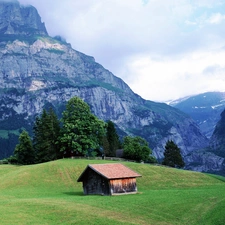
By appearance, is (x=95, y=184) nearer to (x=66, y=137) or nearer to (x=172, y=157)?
(x=66, y=137)

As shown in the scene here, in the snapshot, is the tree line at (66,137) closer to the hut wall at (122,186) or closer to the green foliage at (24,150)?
the green foliage at (24,150)

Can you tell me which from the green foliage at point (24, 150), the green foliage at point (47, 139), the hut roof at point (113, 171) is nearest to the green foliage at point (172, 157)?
the green foliage at point (47, 139)

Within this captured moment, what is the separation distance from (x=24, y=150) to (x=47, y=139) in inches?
372

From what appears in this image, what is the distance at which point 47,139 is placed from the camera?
104 metres

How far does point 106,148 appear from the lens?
401 feet

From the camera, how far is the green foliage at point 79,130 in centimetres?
10144

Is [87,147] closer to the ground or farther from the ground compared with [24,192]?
farther from the ground

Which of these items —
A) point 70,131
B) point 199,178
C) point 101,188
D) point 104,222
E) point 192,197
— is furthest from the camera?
point 70,131

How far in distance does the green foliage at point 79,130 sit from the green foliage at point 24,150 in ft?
35.8

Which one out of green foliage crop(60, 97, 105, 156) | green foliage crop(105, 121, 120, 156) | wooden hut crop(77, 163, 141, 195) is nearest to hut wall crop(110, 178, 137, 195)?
wooden hut crop(77, 163, 141, 195)

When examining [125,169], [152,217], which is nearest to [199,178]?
[125,169]

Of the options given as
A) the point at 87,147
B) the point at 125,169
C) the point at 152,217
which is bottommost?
the point at 152,217

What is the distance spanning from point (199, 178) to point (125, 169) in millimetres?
28602

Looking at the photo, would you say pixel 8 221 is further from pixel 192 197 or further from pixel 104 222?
pixel 192 197
